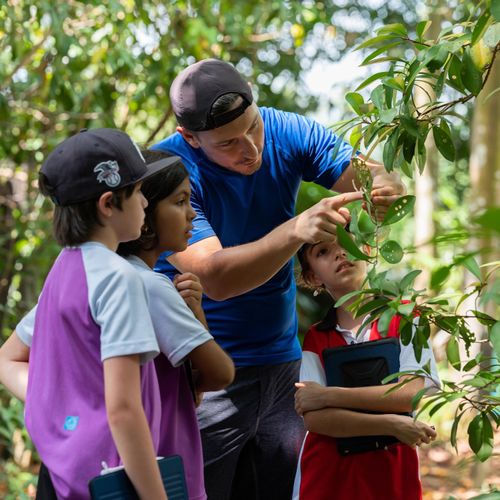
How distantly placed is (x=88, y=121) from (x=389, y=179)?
287 centimetres

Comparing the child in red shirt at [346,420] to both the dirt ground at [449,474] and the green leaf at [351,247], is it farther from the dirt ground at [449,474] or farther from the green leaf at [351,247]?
the dirt ground at [449,474]

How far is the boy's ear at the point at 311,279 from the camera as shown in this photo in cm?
235

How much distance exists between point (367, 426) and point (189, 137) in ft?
2.69

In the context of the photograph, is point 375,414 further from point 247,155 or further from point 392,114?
point 392,114

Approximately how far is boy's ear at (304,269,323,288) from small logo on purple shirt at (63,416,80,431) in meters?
0.95

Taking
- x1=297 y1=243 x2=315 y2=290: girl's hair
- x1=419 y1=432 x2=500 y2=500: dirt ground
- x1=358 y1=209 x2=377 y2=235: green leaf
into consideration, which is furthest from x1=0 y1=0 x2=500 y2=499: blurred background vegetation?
x1=358 y1=209 x2=377 y2=235: green leaf

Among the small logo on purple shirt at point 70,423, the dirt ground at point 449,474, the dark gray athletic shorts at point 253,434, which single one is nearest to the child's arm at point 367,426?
the dark gray athletic shorts at point 253,434

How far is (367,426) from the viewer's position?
82.1 inches

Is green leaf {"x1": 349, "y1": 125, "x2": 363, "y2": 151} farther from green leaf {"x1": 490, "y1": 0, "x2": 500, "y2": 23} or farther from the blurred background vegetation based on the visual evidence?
the blurred background vegetation

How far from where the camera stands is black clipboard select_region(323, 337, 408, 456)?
6.90 ft

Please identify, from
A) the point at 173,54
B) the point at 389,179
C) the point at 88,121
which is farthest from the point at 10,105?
the point at 389,179

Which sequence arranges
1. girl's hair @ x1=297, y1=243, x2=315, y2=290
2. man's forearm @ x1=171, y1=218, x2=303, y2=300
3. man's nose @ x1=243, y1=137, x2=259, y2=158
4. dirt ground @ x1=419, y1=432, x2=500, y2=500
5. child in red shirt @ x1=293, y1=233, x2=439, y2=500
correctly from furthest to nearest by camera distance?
dirt ground @ x1=419, y1=432, x2=500, y2=500
girl's hair @ x1=297, y1=243, x2=315, y2=290
man's nose @ x1=243, y1=137, x2=259, y2=158
child in red shirt @ x1=293, y1=233, x2=439, y2=500
man's forearm @ x1=171, y1=218, x2=303, y2=300

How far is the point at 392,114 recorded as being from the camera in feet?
4.72

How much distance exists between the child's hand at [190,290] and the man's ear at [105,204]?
0.25m
